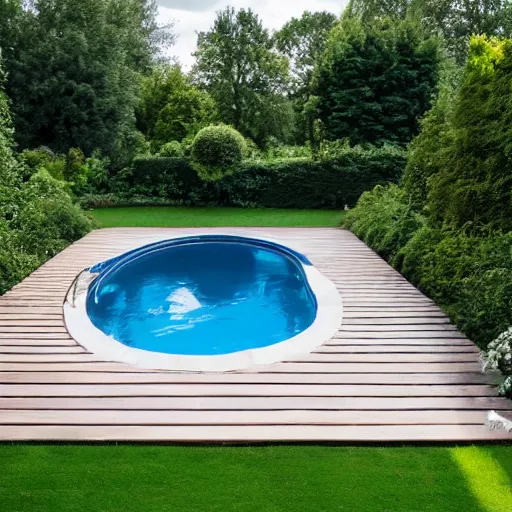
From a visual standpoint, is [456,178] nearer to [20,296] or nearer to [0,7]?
[20,296]

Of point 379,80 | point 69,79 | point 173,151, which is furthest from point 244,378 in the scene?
point 379,80

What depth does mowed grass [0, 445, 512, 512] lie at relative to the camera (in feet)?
8.88

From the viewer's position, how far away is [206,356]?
454 centimetres

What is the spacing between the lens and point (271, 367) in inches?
169

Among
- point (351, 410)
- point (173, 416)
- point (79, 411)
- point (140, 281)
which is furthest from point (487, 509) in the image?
point (140, 281)

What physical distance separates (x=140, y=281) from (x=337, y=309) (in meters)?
3.72

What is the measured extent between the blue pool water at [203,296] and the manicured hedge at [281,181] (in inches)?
192

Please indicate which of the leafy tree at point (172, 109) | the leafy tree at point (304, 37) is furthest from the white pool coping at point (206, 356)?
the leafy tree at point (304, 37)

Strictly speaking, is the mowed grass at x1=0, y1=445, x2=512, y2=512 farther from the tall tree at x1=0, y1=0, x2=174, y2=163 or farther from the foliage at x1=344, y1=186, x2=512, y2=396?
the tall tree at x1=0, y1=0, x2=174, y2=163

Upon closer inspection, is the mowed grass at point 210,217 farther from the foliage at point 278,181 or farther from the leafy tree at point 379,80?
the leafy tree at point 379,80

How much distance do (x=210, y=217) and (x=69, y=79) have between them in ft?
21.9

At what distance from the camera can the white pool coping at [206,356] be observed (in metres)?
4.35

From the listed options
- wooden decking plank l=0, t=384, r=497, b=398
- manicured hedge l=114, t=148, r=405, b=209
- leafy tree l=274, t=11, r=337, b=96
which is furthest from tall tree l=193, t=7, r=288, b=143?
wooden decking plank l=0, t=384, r=497, b=398

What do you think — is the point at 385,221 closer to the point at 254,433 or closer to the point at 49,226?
the point at 49,226
